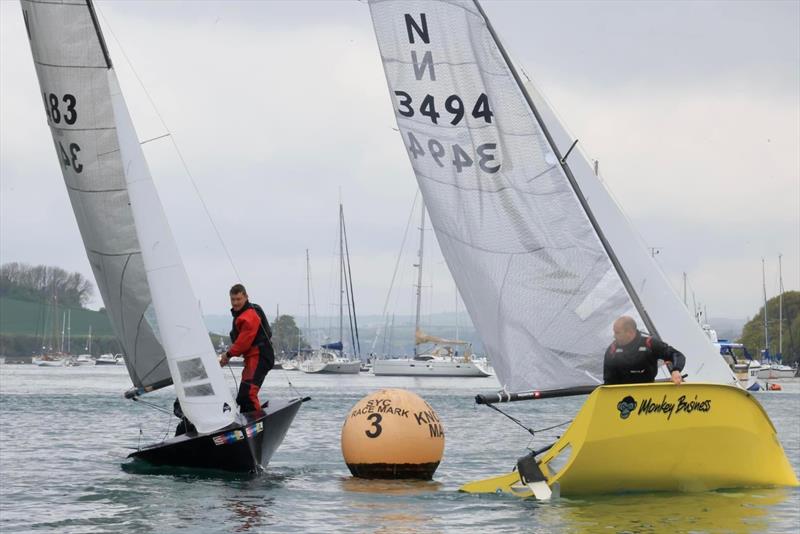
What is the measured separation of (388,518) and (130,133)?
6.33 m

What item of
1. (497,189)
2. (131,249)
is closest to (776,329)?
(131,249)

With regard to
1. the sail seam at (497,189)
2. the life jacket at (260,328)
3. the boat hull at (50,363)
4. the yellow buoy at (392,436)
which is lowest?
the yellow buoy at (392,436)

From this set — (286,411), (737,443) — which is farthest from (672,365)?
(286,411)

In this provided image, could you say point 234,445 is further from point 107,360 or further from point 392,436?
point 107,360

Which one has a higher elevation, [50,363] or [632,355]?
[50,363]

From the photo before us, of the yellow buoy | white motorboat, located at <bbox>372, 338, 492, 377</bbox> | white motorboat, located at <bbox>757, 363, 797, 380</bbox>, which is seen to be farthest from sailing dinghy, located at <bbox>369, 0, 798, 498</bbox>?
white motorboat, located at <bbox>757, 363, 797, 380</bbox>

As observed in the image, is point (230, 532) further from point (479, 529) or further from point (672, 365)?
point (672, 365)

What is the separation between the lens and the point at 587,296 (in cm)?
1402

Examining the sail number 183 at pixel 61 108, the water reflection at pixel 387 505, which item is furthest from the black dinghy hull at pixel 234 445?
the sail number 183 at pixel 61 108

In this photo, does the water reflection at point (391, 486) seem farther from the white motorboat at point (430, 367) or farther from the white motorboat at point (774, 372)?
the white motorboat at point (774, 372)

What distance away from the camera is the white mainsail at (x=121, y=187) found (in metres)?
16.1

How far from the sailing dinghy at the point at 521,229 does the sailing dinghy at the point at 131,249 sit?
3.26 m

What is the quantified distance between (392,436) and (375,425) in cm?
26

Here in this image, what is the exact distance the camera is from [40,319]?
172 meters
